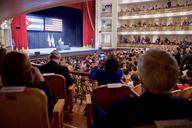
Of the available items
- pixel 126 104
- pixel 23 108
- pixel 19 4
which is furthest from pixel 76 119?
pixel 19 4

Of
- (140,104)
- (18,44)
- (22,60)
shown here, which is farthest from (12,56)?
(18,44)

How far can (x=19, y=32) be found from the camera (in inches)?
475

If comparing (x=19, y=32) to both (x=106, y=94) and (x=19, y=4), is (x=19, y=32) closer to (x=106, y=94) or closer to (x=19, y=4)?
(x=19, y=4)

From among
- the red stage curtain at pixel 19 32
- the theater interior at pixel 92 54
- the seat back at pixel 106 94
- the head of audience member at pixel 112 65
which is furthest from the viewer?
the red stage curtain at pixel 19 32

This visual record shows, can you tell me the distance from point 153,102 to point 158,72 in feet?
0.50

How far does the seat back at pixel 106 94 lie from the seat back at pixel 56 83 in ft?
2.67

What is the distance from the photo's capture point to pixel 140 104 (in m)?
1.02

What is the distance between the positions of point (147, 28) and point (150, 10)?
126 centimetres

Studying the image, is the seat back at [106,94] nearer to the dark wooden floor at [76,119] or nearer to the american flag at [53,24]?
the dark wooden floor at [76,119]

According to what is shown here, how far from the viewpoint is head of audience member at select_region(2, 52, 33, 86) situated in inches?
59.3

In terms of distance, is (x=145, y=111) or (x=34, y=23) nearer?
(x=145, y=111)

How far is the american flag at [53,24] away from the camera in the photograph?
592 inches

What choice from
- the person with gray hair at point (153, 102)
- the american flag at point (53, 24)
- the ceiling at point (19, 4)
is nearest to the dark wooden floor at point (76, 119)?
the person with gray hair at point (153, 102)

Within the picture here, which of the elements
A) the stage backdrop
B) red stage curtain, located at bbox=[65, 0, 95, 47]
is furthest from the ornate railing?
the stage backdrop
